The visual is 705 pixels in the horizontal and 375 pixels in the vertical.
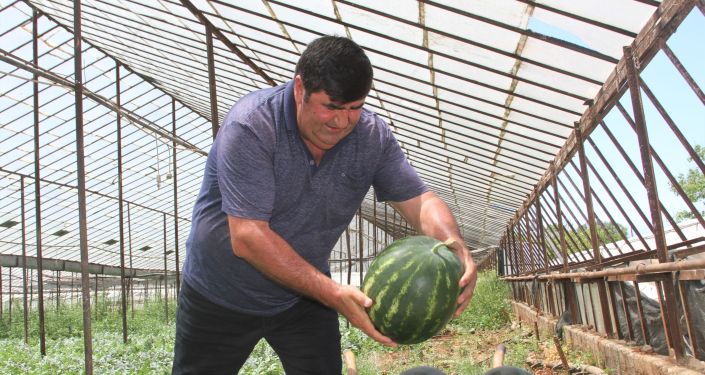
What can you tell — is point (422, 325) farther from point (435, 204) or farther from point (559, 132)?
point (559, 132)

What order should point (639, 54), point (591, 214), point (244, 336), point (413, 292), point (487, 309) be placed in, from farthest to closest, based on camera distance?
1. point (487, 309)
2. point (591, 214)
3. point (639, 54)
4. point (244, 336)
5. point (413, 292)

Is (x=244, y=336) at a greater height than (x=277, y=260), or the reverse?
(x=277, y=260)

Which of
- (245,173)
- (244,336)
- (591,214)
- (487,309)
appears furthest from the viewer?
(487,309)

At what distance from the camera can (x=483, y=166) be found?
13289 millimetres

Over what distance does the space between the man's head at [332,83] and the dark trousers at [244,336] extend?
1071 mm

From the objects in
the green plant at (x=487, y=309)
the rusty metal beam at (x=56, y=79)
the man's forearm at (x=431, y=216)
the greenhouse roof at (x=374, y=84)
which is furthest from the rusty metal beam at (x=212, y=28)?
the green plant at (x=487, y=309)

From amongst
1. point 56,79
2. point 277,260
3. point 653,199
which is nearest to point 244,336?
point 277,260

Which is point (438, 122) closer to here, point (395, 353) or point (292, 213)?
point (395, 353)

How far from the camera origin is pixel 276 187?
2584mm

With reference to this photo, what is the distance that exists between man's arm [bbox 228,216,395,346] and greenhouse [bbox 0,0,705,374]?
346 millimetres

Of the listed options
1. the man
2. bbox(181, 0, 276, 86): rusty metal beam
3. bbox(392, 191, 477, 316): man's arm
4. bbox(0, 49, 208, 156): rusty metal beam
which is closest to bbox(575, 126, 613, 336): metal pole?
bbox(181, 0, 276, 86): rusty metal beam

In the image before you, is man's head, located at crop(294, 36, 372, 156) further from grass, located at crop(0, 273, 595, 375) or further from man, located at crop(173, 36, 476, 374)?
grass, located at crop(0, 273, 595, 375)

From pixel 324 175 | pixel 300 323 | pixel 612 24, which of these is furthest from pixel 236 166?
pixel 612 24

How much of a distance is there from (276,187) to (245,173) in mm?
308
